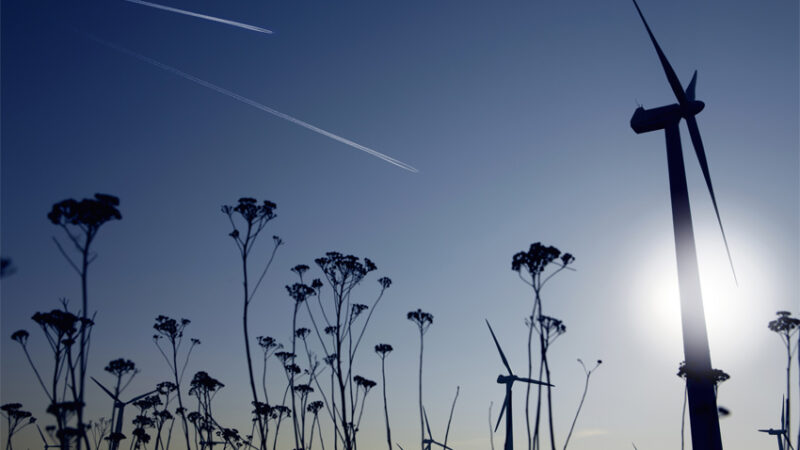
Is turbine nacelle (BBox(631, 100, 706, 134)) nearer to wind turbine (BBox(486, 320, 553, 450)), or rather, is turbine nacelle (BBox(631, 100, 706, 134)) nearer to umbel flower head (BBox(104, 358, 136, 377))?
wind turbine (BBox(486, 320, 553, 450))

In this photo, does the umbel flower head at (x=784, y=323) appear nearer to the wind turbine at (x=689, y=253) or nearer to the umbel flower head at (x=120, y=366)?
the wind turbine at (x=689, y=253)

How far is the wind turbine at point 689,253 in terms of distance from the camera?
29891 millimetres

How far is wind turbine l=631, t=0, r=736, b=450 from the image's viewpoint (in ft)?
98.1

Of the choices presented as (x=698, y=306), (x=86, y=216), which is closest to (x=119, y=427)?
(x=86, y=216)

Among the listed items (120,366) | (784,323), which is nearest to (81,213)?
(120,366)

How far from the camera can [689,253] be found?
109ft

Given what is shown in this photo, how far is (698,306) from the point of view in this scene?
31.8 meters

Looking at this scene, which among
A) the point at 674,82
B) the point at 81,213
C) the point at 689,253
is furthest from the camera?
the point at 674,82

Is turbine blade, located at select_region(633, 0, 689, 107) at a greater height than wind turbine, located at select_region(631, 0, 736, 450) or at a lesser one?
greater

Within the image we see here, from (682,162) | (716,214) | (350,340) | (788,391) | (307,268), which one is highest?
(682,162)

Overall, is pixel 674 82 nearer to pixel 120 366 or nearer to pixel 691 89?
pixel 691 89

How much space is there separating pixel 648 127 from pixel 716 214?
27.5 feet

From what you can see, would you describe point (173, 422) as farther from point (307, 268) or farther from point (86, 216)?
point (86, 216)

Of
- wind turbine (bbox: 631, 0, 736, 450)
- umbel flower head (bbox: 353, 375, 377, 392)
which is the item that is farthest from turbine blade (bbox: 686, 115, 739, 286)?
umbel flower head (bbox: 353, 375, 377, 392)
